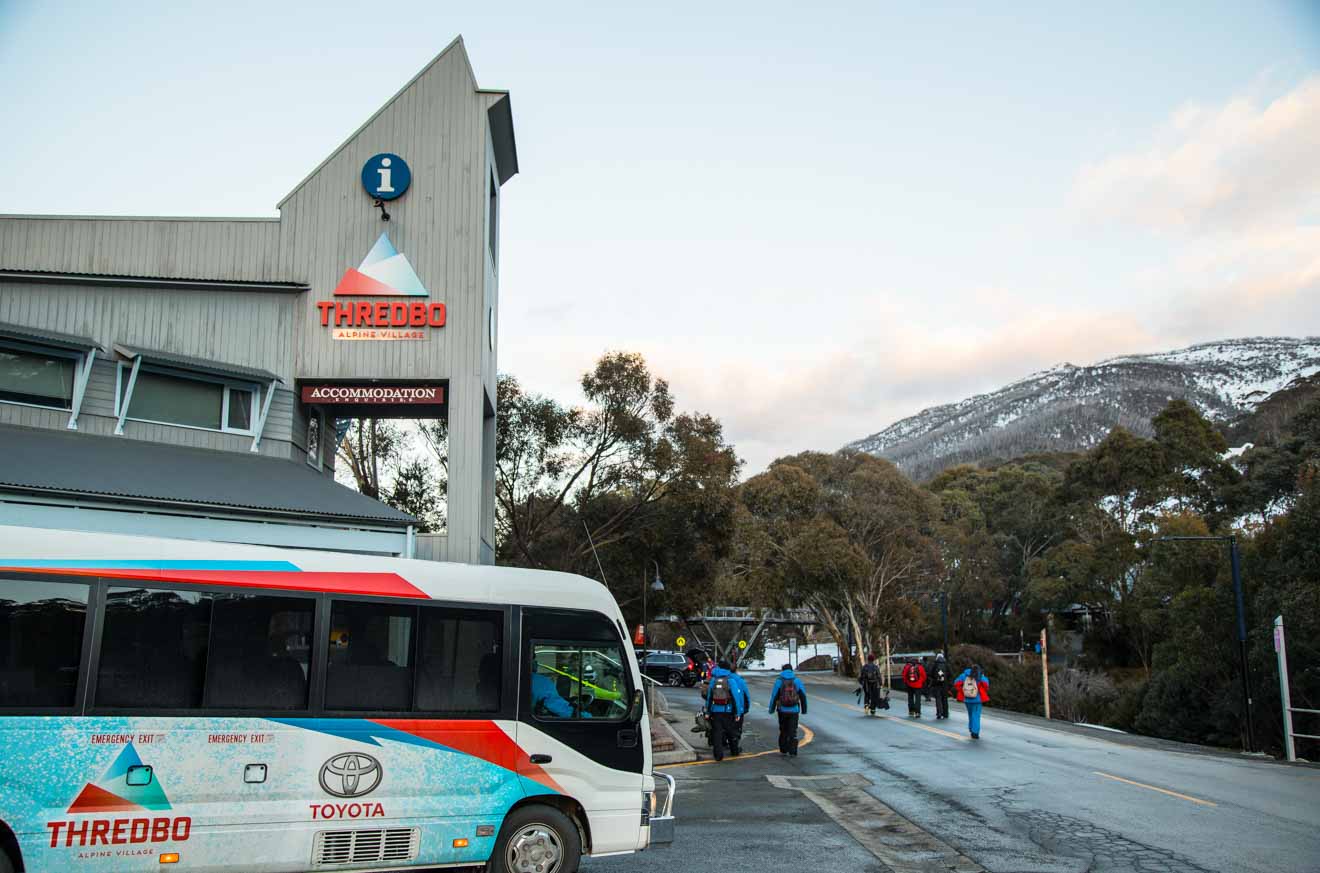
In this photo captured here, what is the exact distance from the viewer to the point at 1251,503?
6438cm

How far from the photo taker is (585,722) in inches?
356

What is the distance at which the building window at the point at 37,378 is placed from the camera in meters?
19.2

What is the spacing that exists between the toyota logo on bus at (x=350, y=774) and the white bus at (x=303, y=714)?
0.05ft

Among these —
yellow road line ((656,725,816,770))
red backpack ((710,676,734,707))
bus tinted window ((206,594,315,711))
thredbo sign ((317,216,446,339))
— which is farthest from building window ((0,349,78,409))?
bus tinted window ((206,594,315,711))

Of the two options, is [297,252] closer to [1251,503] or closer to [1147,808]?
[1147,808]

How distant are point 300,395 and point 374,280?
297 cm

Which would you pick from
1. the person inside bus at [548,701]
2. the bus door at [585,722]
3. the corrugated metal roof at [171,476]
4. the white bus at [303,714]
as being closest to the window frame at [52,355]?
the corrugated metal roof at [171,476]

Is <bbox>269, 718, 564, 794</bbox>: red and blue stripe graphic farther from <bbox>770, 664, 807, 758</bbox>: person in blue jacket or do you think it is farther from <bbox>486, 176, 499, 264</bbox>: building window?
<bbox>486, 176, 499, 264</bbox>: building window

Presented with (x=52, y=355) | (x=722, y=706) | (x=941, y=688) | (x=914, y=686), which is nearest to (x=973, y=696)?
(x=941, y=688)

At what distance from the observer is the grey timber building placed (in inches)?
774

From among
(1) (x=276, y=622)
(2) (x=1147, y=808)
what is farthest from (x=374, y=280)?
(2) (x=1147, y=808)

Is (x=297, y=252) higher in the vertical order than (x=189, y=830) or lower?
higher

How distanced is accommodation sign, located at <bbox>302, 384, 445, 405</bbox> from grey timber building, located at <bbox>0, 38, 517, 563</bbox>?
38 mm

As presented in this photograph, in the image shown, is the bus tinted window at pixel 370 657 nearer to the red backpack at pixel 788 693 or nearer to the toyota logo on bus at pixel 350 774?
the toyota logo on bus at pixel 350 774
